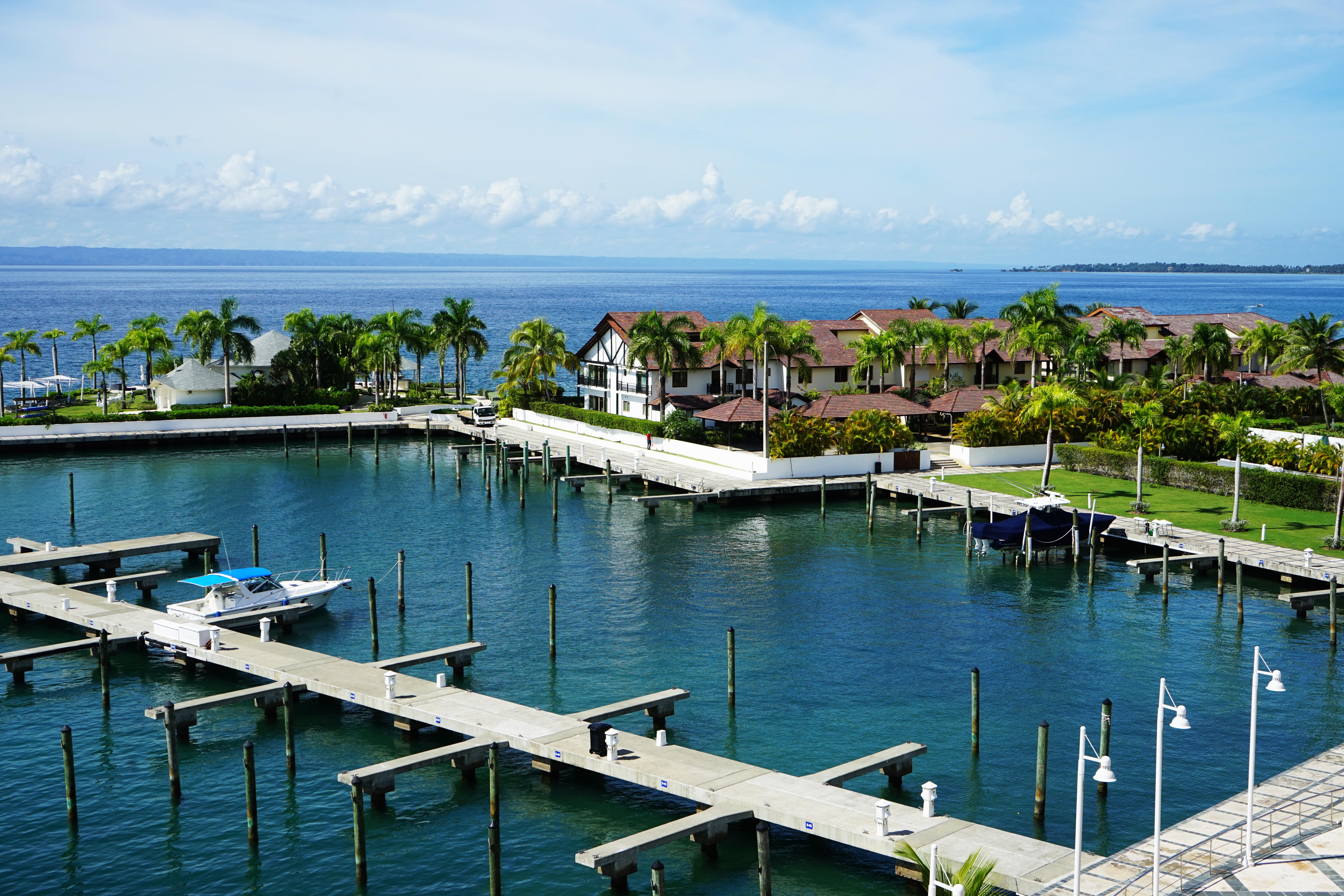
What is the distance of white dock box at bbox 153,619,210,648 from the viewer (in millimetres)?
45438

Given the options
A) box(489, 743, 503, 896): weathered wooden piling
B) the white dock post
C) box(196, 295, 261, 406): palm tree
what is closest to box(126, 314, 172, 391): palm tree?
box(196, 295, 261, 406): palm tree

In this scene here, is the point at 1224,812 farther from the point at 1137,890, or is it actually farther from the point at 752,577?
the point at 752,577

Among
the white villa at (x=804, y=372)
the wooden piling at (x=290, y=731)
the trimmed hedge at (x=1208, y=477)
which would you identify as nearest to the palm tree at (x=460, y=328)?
the white villa at (x=804, y=372)

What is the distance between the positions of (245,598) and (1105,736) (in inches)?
1308

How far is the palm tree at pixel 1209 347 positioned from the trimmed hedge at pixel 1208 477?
2672cm

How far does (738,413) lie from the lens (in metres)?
89.7

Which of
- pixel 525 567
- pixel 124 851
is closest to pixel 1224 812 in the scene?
pixel 124 851

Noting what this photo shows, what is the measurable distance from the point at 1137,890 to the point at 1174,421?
58.7m

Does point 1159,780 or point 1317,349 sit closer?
point 1159,780

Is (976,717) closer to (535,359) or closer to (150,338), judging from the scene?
(535,359)

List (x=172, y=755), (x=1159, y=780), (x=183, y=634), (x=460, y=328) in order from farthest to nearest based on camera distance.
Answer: (x=460, y=328) < (x=183, y=634) < (x=172, y=755) < (x=1159, y=780)

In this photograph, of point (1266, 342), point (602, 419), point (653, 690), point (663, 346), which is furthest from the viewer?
point (1266, 342)

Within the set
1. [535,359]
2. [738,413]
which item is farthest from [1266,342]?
[535,359]

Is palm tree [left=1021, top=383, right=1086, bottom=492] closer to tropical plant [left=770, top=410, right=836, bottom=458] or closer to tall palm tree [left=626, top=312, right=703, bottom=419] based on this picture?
tropical plant [left=770, top=410, right=836, bottom=458]
